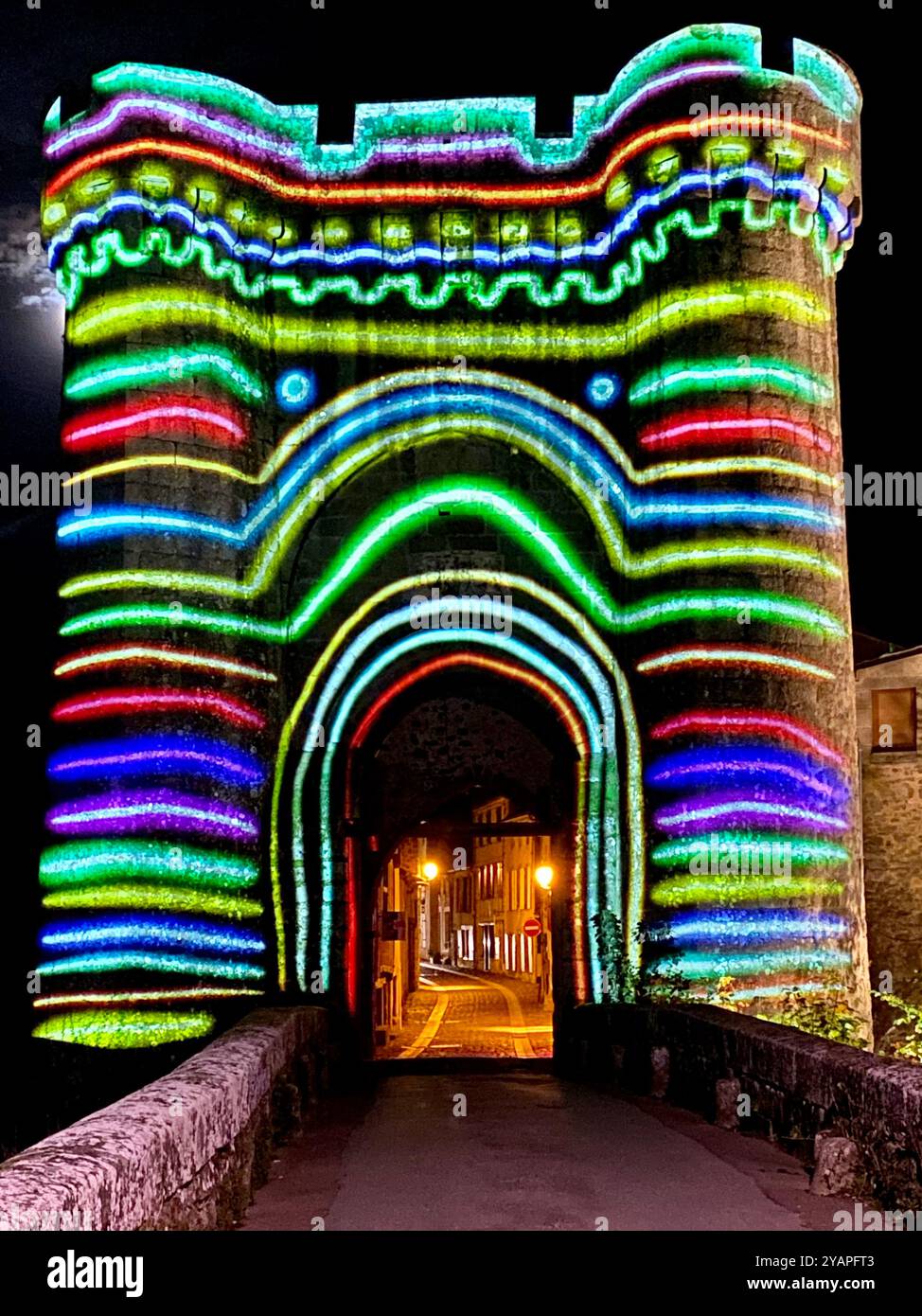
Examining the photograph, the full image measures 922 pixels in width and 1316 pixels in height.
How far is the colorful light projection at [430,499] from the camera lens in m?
12.0

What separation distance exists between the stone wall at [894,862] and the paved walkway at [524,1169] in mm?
9824

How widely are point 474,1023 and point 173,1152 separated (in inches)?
827

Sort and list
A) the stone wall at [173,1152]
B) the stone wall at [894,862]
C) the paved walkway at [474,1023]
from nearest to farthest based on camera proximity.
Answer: the stone wall at [173,1152], the stone wall at [894,862], the paved walkway at [474,1023]

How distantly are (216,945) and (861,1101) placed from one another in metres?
7.40

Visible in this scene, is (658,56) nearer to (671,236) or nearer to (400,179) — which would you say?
(671,236)

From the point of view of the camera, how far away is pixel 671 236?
41.5 ft

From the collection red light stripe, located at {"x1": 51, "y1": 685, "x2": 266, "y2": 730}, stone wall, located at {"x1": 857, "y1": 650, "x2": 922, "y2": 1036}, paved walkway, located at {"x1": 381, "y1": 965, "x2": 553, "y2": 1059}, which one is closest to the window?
stone wall, located at {"x1": 857, "y1": 650, "x2": 922, "y2": 1036}

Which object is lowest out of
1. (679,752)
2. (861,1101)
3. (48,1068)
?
(48,1068)

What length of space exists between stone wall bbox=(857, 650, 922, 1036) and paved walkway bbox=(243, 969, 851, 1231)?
9824 mm

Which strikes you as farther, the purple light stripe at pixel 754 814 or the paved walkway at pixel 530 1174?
the purple light stripe at pixel 754 814

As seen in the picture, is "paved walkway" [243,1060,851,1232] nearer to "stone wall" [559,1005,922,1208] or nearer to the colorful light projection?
"stone wall" [559,1005,922,1208]

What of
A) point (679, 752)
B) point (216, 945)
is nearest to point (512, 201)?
point (679, 752)

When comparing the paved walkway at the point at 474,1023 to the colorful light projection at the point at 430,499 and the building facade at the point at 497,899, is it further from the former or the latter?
the colorful light projection at the point at 430,499

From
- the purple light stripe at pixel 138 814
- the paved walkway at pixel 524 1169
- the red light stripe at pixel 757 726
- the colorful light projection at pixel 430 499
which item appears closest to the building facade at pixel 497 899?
the colorful light projection at pixel 430 499
